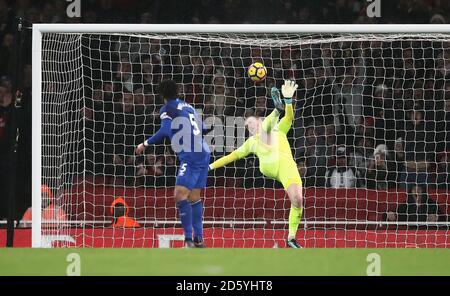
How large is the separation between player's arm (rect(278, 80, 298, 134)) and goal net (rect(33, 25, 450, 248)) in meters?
0.49

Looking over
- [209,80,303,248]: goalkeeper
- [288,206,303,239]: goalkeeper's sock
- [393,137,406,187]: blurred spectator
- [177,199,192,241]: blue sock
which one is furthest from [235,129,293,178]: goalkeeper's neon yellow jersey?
[393,137,406,187]: blurred spectator

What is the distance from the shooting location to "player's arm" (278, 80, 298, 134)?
1039cm

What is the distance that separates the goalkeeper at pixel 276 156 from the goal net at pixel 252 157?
0.31 metres

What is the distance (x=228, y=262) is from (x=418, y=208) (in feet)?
13.6

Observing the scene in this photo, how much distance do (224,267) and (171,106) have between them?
2832 mm

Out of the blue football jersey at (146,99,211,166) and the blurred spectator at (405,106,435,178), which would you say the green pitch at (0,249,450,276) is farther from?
the blurred spectator at (405,106,435,178)

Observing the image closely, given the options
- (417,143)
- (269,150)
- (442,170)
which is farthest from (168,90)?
(442,170)

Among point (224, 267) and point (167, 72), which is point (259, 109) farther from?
point (224, 267)

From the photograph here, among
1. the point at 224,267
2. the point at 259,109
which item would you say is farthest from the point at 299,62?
the point at 224,267

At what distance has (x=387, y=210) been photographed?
1143cm

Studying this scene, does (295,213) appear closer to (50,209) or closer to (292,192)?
(292,192)

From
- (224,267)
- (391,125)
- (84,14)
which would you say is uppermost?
(84,14)

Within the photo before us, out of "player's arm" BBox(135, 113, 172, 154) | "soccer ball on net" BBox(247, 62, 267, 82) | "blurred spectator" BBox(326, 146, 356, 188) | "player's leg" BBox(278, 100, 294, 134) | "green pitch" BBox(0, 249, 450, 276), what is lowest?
"green pitch" BBox(0, 249, 450, 276)

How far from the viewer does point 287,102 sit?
10.6 metres
